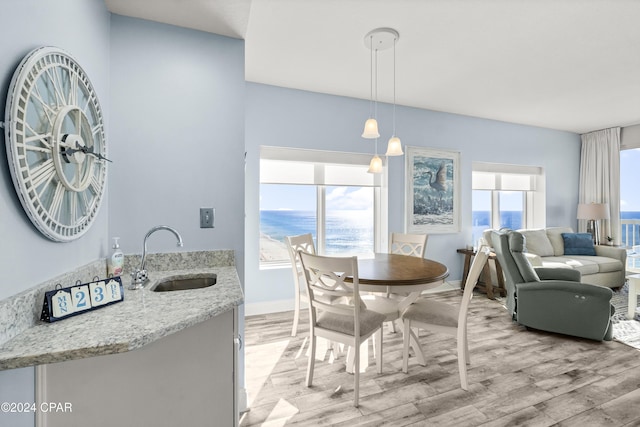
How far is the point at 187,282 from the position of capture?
1.69 meters

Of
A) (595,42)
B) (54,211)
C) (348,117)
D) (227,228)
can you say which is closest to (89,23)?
(54,211)

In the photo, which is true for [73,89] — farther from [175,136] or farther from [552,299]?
[552,299]

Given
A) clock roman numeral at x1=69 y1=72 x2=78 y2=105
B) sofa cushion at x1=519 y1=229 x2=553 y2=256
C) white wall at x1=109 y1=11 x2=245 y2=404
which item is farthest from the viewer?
sofa cushion at x1=519 y1=229 x2=553 y2=256

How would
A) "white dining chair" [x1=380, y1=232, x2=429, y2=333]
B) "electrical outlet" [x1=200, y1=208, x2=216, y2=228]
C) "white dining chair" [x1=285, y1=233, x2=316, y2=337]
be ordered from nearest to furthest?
"electrical outlet" [x1=200, y1=208, x2=216, y2=228], "white dining chair" [x1=285, y1=233, x2=316, y2=337], "white dining chair" [x1=380, y1=232, x2=429, y2=333]

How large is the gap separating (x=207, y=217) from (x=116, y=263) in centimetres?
53

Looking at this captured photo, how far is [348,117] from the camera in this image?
3762mm

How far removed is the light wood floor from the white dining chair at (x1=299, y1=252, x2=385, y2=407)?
16 cm

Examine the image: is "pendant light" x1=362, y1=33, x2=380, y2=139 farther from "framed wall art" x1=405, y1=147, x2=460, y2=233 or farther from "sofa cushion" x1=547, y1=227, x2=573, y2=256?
"sofa cushion" x1=547, y1=227, x2=573, y2=256

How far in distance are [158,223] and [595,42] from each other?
363 cm

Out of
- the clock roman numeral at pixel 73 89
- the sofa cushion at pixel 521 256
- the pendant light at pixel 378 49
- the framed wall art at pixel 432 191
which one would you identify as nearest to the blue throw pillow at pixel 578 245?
the framed wall art at pixel 432 191

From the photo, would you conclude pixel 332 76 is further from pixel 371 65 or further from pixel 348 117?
pixel 348 117

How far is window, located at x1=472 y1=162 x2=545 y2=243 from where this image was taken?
15.6ft

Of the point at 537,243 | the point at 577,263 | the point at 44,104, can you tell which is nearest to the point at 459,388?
the point at 44,104

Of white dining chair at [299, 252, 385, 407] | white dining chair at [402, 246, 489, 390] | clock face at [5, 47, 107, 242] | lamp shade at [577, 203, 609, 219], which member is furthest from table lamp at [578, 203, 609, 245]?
clock face at [5, 47, 107, 242]
